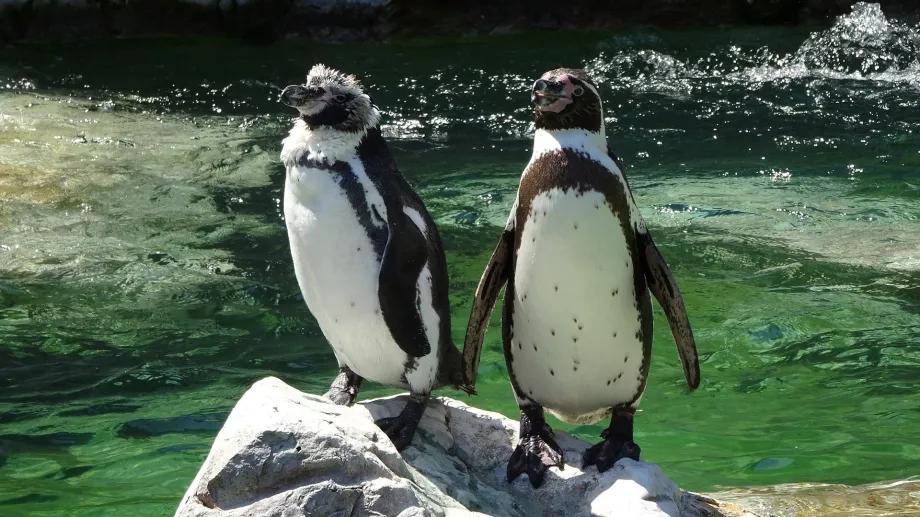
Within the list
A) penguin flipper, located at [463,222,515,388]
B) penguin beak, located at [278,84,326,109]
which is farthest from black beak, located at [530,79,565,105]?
penguin beak, located at [278,84,326,109]

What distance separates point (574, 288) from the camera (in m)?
3.54

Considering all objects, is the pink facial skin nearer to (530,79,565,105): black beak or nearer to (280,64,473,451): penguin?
(530,79,565,105): black beak

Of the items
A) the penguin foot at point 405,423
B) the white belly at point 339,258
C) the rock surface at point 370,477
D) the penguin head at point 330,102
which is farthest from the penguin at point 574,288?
the penguin head at point 330,102

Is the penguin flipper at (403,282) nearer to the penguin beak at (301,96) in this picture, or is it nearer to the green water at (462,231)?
the penguin beak at (301,96)

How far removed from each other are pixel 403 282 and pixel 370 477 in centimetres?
86

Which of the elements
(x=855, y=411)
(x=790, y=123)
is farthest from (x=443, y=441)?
(x=790, y=123)

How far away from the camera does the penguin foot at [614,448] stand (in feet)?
11.5

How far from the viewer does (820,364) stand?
593 cm

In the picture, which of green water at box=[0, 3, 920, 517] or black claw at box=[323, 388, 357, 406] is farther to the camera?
green water at box=[0, 3, 920, 517]

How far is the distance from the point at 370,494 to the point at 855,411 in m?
3.34

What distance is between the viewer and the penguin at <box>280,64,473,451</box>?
3.54 m

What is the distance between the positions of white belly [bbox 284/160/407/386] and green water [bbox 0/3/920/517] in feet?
4.30

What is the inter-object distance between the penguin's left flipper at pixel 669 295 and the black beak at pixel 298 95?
1.11 metres

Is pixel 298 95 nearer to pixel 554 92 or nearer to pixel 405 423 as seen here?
pixel 554 92
